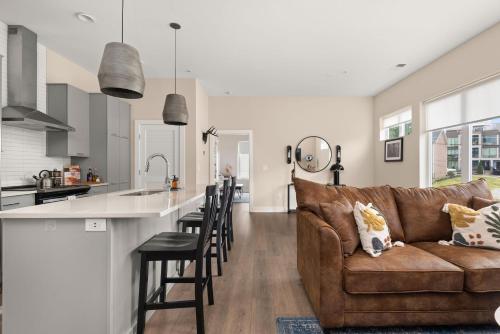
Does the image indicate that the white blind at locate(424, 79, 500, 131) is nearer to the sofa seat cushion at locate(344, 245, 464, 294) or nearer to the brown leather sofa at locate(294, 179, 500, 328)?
the brown leather sofa at locate(294, 179, 500, 328)

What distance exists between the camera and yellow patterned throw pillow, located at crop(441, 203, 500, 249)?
2.04 metres

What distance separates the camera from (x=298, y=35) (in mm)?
3535

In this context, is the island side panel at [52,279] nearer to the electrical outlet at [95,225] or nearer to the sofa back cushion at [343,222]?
the electrical outlet at [95,225]

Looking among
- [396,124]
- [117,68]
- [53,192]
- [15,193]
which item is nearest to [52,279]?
[117,68]

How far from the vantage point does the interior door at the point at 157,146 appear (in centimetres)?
532

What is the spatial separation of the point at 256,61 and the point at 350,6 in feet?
5.99

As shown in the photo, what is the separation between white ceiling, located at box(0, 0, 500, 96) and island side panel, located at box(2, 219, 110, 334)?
251 cm

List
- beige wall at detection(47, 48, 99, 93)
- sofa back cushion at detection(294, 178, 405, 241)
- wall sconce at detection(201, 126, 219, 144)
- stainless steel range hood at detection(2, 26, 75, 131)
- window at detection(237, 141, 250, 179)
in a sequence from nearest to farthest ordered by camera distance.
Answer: sofa back cushion at detection(294, 178, 405, 241) → stainless steel range hood at detection(2, 26, 75, 131) → beige wall at detection(47, 48, 99, 93) → wall sconce at detection(201, 126, 219, 144) → window at detection(237, 141, 250, 179)

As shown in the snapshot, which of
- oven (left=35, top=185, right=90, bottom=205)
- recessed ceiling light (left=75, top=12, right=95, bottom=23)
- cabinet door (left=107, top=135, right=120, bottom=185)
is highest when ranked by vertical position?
recessed ceiling light (left=75, top=12, right=95, bottom=23)

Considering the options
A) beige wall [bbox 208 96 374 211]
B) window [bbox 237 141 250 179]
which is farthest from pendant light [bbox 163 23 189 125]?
window [bbox 237 141 250 179]

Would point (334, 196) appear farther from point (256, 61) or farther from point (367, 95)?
point (367, 95)

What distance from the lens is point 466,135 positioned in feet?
12.8

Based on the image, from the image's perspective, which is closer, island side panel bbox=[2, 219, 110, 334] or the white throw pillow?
island side panel bbox=[2, 219, 110, 334]

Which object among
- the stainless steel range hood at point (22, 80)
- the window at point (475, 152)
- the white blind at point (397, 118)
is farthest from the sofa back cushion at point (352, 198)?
the white blind at point (397, 118)
